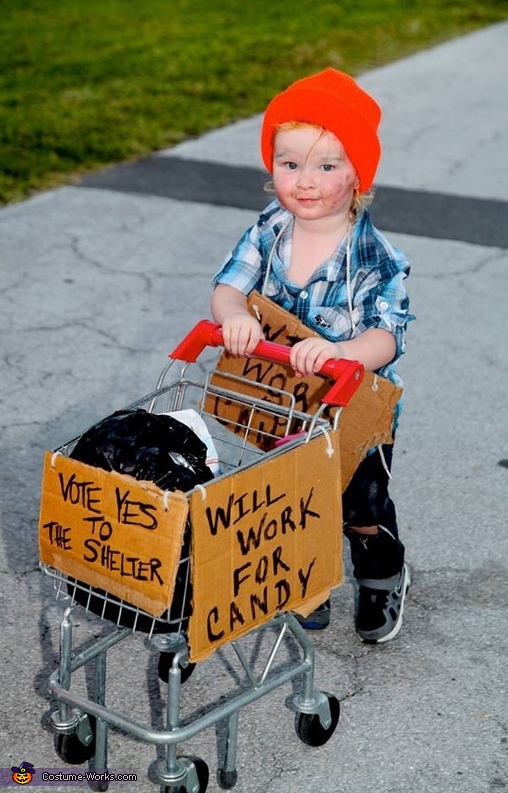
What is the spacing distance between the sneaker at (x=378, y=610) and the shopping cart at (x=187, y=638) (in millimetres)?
283

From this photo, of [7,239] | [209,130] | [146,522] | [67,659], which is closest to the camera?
[146,522]

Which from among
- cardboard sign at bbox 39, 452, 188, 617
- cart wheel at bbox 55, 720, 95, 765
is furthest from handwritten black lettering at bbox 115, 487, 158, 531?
cart wheel at bbox 55, 720, 95, 765

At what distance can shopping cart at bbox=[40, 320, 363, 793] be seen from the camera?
266 centimetres

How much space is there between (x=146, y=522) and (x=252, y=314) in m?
A: 0.84

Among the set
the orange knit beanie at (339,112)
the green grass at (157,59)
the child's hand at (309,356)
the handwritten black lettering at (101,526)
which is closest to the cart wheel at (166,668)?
the handwritten black lettering at (101,526)

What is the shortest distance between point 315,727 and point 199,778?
0.37m

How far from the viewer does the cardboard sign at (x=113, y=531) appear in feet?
8.15

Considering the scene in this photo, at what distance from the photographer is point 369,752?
309 cm

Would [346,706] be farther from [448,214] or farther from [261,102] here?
[261,102]

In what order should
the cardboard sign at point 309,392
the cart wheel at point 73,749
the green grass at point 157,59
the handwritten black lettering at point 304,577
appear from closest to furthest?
the handwritten black lettering at point 304,577
the cart wheel at point 73,749
the cardboard sign at point 309,392
the green grass at point 157,59

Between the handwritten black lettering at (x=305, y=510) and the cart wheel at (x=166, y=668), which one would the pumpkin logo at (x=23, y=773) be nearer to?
the cart wheel at (x=166, y=668)

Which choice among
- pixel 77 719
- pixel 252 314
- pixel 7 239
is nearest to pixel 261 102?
pixel 7 239

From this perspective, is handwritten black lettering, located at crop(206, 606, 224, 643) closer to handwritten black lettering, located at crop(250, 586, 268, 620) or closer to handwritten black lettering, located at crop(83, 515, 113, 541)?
handwritten black lettering, located at crop(250, 586, 268, 620)

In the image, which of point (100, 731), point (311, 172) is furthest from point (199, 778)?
point (311, 172)
